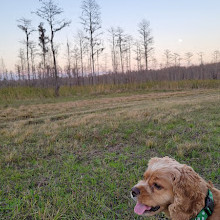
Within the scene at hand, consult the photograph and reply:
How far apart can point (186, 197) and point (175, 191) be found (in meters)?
0.11

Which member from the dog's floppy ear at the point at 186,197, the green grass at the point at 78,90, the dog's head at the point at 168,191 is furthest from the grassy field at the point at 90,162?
the green grass at the point at 78,90

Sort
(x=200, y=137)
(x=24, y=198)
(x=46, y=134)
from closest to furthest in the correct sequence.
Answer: (x=24, y=198), (x=200, y=137), (x=46, y=134)

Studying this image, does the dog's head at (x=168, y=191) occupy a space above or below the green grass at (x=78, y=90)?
below

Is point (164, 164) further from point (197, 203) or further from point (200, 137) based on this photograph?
point (200, 137)

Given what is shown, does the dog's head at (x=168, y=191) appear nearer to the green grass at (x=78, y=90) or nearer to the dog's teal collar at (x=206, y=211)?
the dog's teal collar at (x=206, y=211)

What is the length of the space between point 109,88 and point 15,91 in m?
10.7

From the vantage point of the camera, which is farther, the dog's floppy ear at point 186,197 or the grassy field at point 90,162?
the grassy field at point 90,162

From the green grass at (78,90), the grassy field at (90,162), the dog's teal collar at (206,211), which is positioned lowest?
the grassy field at (90,162)

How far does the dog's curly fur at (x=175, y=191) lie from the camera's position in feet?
5.90

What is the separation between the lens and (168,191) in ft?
6.44

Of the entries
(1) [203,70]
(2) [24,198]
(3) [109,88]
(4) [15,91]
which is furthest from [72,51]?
(2) [24,198]

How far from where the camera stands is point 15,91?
18.5m

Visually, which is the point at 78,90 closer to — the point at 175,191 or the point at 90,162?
the point at 90,162

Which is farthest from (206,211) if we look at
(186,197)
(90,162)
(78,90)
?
(78,90)
